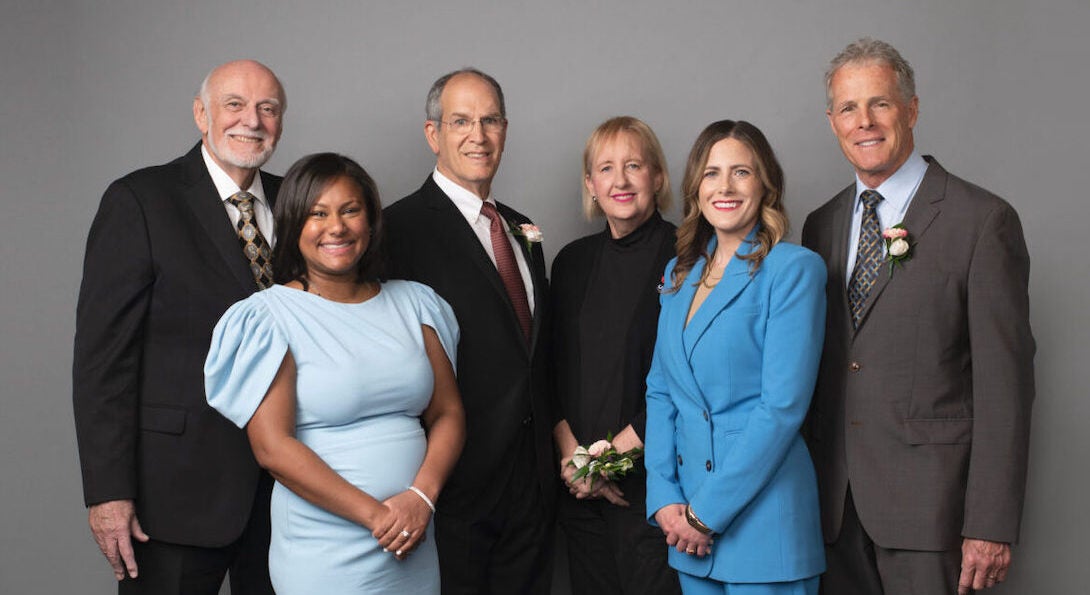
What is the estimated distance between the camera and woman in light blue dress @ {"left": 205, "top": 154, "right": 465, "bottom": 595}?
7.82 ft

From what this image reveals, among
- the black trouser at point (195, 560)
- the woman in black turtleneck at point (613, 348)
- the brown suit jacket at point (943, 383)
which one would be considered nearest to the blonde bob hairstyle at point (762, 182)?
the woman in black turtleneck at point (613, 348)

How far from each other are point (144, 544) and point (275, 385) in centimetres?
84

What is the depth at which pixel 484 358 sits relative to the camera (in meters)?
3.12

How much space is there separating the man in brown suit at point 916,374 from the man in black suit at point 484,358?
38.1 inches

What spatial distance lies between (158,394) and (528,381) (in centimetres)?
117

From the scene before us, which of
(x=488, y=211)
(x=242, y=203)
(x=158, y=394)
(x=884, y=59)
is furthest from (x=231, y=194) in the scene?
(x=884, y=59)

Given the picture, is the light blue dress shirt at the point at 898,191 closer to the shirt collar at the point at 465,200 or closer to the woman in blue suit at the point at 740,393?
the woman in blue suit at the point at 740,393

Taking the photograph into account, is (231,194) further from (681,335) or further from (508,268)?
(681,335)

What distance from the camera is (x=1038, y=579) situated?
388 centimetres

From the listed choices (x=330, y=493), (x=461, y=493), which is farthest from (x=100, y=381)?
(x=461, y=493)

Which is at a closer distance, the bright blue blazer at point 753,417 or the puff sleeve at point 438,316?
the bright blue blazer at point 753,417

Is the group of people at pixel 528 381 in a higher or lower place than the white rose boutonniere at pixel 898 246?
lower

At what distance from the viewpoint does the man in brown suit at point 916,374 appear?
2.64m

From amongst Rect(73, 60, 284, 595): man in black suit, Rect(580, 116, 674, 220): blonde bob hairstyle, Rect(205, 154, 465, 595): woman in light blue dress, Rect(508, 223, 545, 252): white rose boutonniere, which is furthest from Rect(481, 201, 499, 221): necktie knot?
Rect(73, 60, 284, 595): man in black suit
